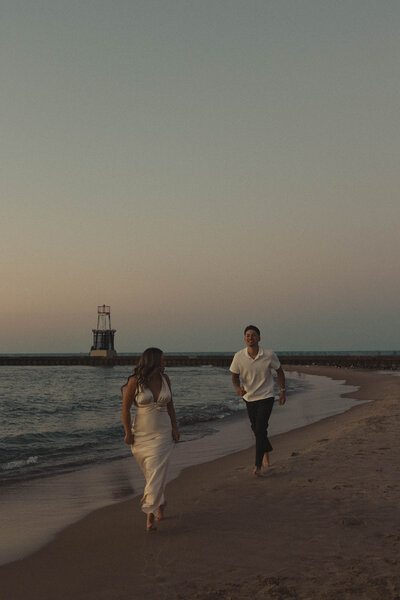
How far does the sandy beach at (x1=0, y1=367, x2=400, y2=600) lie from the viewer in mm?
3867

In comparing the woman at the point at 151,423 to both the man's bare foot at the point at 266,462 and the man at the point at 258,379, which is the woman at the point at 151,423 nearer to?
the man at the point at 258,379

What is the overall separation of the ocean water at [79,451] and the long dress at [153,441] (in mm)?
1144

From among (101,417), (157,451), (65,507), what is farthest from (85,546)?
(101,417)

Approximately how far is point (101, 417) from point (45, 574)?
551 inches

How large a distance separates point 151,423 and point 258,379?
2519 millimetres

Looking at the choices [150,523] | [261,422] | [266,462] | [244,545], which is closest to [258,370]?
[261,422]

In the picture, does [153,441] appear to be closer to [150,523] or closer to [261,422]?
[150,523]

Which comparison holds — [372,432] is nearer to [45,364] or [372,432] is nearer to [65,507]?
[65,507]

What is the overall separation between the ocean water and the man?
180cm

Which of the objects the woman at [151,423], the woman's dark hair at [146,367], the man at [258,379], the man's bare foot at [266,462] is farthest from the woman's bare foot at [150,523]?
the man's bare foot at [266,462]

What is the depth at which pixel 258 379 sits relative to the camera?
24.9ft

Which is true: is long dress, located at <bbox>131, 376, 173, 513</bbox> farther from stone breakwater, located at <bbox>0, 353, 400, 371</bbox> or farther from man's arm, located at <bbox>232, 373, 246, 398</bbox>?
stone breakwater, located at <bbox>0, 353, 400, 371</bbox>

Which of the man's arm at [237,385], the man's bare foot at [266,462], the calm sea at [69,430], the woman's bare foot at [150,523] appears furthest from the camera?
the calm sea at [69,430]

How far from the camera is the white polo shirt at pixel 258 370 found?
298 inches
